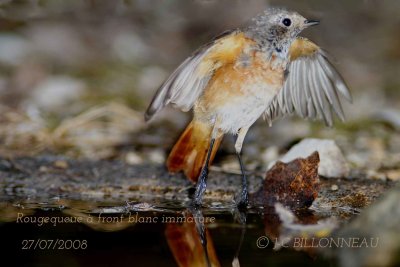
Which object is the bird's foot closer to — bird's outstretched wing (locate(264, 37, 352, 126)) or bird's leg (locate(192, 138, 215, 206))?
bird's leg (locate(192, 138, 215, 206))

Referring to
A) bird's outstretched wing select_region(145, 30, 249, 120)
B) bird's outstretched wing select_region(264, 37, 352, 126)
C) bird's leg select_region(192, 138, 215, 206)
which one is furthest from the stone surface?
bird's outstretched wing select_region(145, 30, 249, 120)

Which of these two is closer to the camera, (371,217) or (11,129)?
(371,217)

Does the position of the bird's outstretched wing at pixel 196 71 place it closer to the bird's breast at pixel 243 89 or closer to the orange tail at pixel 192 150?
the bird's breast at pixel 243 89

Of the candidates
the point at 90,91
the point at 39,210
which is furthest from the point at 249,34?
the point at 90,91

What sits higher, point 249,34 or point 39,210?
point 249,34

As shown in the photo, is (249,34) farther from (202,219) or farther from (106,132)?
(106,132)

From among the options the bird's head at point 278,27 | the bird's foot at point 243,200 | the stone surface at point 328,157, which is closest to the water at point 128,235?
the bird's foot at point 243,200

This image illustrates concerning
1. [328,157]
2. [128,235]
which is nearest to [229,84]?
[328,157]
